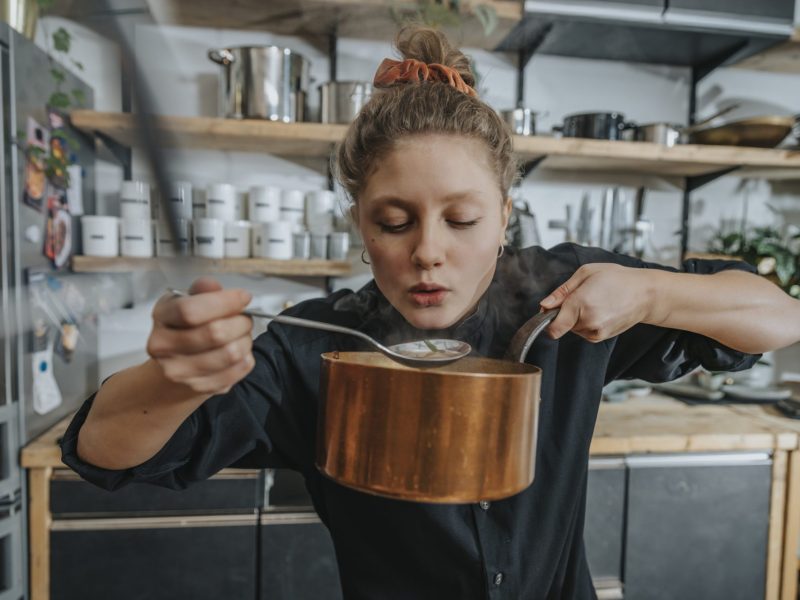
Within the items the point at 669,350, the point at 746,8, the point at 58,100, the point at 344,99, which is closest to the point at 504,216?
the point at 669,350

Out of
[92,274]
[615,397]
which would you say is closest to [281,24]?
[92,274]

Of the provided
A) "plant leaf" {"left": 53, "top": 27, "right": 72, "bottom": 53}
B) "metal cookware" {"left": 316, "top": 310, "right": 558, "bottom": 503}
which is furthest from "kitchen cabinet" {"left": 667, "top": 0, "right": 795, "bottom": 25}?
"plant leaf" {"left": 53, "top": 27, "right": 72, "bottom": 53}

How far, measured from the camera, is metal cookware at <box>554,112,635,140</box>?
2.16 meters

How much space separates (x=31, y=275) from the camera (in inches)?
67.8

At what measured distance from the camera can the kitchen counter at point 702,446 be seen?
1679mm

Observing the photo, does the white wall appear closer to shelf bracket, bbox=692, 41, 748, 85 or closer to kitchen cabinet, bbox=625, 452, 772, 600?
shelf bracket, bbox=692, 41, 748, 85

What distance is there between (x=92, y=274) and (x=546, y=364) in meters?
1.87

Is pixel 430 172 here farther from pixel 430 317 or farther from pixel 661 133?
pixel 661 133

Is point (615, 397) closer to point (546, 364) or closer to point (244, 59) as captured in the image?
point (546, 364)

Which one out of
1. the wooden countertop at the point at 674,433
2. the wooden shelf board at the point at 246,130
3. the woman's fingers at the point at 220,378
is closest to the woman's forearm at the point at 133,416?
the woman's fingers at the point at 220,378

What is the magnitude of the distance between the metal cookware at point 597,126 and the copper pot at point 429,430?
1888mm

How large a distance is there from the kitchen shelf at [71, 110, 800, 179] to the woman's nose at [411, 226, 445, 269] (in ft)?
3.76

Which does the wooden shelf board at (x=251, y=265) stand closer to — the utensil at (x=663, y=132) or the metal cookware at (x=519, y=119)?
the metal cookware at (x=519, y=119)

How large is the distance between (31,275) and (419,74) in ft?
4.93
